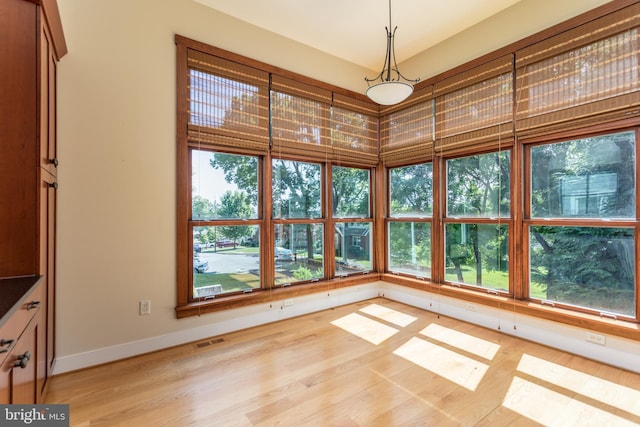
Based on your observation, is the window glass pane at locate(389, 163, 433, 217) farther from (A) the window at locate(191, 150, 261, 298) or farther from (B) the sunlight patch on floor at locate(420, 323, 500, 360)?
(A) the window at locate(191, 150, 261, 298)

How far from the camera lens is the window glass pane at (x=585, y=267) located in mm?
2518

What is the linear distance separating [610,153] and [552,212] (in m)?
0.67

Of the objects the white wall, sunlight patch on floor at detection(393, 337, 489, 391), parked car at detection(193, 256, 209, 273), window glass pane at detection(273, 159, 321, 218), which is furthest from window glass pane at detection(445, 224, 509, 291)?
parked car at detection(193, 256, 209, 273)

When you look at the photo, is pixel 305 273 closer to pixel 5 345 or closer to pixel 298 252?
pixel 298 252

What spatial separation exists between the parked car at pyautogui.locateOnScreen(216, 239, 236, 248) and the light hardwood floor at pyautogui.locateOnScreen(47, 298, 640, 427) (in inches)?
37.8

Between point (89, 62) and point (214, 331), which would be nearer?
point (89, 62)

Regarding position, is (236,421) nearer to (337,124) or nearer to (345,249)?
(345,249)

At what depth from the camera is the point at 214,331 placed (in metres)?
3.08

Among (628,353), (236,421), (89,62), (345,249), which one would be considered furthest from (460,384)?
(89,62)

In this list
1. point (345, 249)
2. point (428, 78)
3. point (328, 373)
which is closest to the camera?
point (328, 373)

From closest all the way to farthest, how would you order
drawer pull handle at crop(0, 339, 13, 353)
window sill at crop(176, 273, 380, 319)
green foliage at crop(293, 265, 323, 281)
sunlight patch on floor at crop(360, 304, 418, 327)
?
drawer pull handle at crop(0, 339, 13, 353)
window sill at crop(176, 273, 380, 319)
sunlight patch on floor at crop(360, 304, 418, 327)
green foliage at crop(293, 265, 323, 281)

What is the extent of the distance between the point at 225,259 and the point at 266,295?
0.64 m

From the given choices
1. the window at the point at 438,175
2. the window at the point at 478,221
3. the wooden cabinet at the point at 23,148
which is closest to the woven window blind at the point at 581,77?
the window at the point at 438,175

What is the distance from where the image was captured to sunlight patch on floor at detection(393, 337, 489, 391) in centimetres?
229
